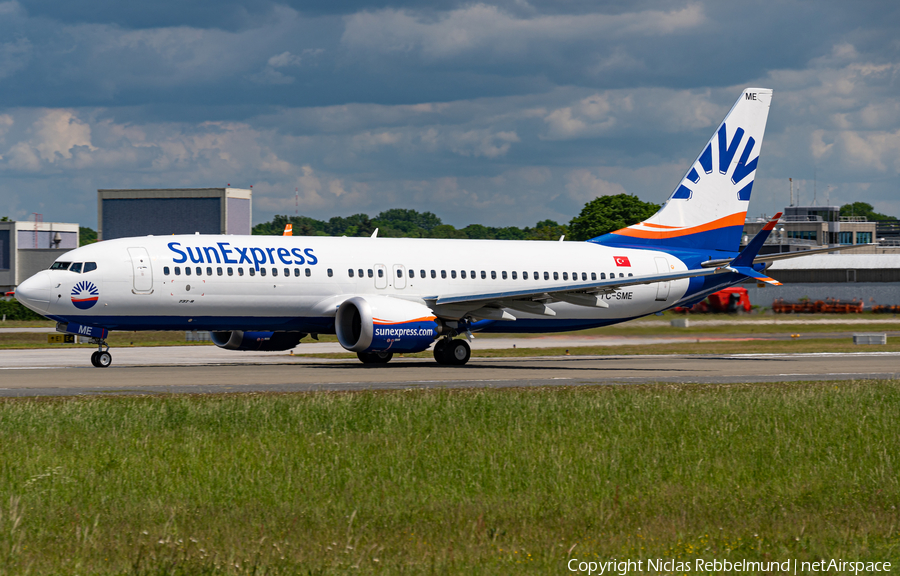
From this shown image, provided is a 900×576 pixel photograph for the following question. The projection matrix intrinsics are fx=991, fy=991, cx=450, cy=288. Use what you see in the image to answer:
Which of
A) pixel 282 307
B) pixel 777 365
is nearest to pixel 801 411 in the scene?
pixel 777 365

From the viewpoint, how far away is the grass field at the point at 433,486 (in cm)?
917

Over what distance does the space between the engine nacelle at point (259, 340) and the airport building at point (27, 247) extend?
102832mm

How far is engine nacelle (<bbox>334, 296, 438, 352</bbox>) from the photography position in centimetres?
3269

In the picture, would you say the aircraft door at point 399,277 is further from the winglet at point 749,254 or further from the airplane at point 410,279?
the winglet at point 749,254

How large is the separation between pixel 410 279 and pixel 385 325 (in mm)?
3917

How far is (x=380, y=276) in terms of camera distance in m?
35.7

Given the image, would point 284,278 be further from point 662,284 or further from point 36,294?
point 662,284

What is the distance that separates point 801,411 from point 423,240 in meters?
21.8

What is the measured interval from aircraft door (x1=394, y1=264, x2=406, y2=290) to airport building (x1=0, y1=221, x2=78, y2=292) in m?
106

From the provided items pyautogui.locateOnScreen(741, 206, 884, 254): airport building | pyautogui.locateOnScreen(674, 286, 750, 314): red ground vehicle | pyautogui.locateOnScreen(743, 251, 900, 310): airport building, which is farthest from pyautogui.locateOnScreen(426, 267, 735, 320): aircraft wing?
pyautogui.locateOnScreen(741, 206, 884, 254): airport building

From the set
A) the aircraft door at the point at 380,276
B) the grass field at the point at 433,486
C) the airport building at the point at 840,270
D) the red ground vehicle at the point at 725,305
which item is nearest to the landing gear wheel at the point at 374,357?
the aircraft door at the point at 380,276

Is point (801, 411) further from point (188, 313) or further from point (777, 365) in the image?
point (188, 313)

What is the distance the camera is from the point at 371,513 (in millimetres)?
10578

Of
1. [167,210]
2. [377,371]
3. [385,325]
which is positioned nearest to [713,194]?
[385,325]
